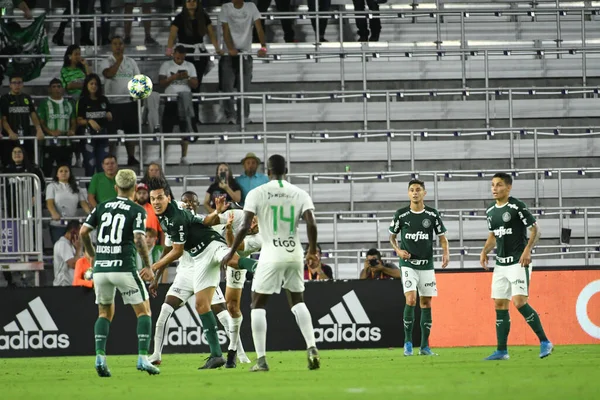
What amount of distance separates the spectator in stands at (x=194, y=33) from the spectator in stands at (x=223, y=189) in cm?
399

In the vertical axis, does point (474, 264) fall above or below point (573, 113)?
below

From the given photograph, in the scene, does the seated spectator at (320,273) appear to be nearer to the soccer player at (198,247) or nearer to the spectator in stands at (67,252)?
the spectator in stands at (67,252)

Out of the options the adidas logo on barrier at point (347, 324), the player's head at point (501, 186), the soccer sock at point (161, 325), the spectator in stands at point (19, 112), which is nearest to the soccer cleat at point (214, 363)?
the soccer sock at point (161, 325)

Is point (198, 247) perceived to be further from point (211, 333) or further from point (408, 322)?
point (408, 322)

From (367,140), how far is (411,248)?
313 inches

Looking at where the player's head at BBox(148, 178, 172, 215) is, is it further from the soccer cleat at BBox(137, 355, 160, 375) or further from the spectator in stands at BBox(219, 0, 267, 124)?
the spectator in stands at BBox(219, 0, 267, 124)

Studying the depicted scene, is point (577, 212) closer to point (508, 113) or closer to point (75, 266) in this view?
point (508, 113)

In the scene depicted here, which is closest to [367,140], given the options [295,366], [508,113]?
[508,113]

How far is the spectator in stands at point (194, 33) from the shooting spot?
23438mm

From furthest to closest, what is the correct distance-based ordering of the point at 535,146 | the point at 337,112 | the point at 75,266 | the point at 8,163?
1. the point at 337,112
2. the point at 535,146
3. the point at 8,163
4. the point at 75,266

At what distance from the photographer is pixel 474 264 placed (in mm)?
21656

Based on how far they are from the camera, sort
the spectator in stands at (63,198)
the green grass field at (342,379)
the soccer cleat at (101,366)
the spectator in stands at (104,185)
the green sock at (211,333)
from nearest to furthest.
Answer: the green grass field at (342,379), the soccer cleat at (101,366), the green sock at (211,333), the spectator in stands at (104,185), the spectator in stands at (63,198)

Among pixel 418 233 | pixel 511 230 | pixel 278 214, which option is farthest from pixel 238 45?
pixel 278 214

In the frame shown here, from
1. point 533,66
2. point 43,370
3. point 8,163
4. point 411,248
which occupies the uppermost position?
point 533,66
